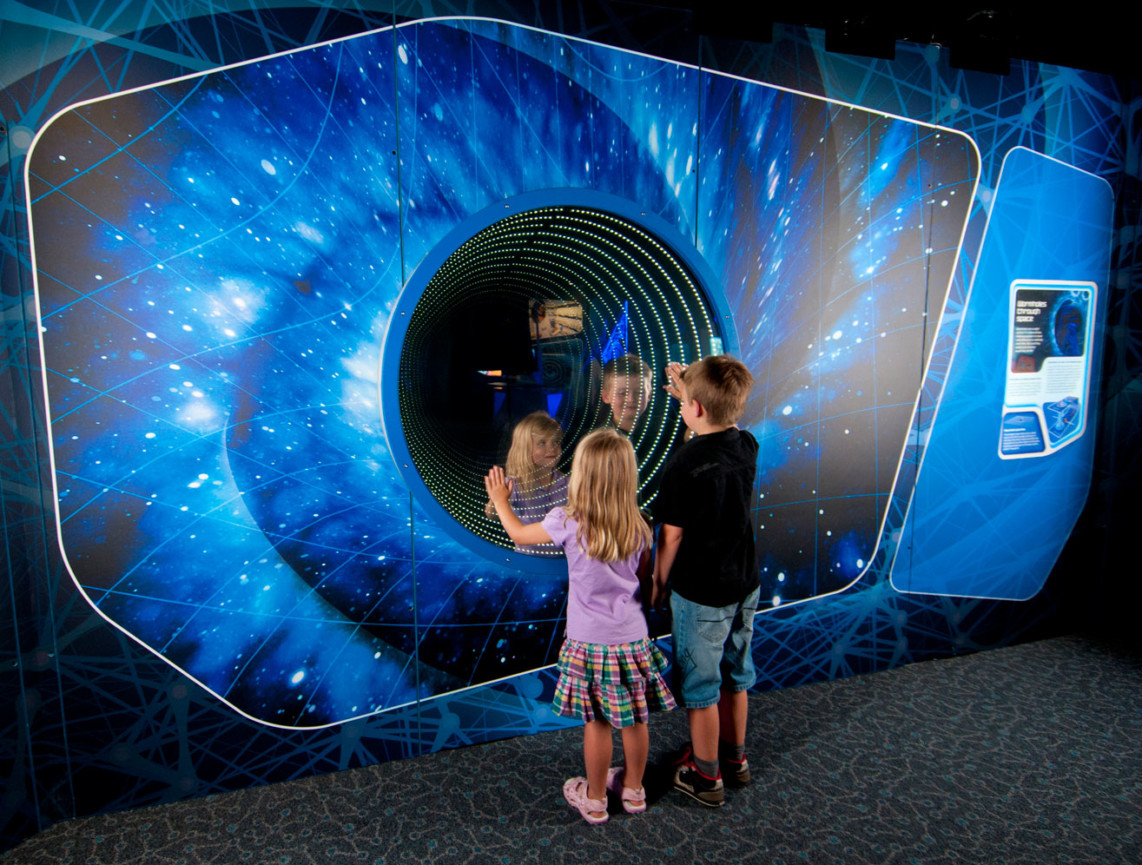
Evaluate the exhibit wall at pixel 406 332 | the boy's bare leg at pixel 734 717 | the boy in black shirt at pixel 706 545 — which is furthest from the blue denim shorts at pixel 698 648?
the exhibit wall at pixel 406 332

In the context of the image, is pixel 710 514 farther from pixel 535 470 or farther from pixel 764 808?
pixel 764 808

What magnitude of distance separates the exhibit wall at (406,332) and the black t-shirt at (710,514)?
49 cm

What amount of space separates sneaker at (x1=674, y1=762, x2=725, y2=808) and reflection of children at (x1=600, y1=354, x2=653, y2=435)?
112 cm

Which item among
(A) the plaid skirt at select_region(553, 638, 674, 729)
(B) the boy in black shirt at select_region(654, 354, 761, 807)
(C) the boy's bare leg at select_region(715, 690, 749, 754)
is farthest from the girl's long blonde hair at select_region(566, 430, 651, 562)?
(C) the boy's bare leg at select_region(715, 690, 749, 754)

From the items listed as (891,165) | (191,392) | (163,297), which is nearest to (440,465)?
(191,392)

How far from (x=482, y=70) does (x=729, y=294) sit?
1103 mm

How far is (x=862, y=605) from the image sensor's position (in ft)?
9.10

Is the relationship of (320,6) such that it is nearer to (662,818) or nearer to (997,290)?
(662,818)

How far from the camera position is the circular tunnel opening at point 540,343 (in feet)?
6.70

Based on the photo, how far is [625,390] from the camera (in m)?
2.32

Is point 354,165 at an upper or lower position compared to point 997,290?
upper

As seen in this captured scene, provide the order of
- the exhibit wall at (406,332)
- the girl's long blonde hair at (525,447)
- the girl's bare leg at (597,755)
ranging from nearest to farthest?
the exhibit wall at (406,332) → the girl's bare leg at (597,755) → the girl's long blonde hair at (525,447)

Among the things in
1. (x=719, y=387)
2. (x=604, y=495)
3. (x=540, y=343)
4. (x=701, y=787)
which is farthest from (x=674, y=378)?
(x=701, y=787)

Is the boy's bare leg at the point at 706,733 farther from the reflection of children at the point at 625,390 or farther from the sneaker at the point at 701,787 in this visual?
the reflection of children at the point at 625,390
